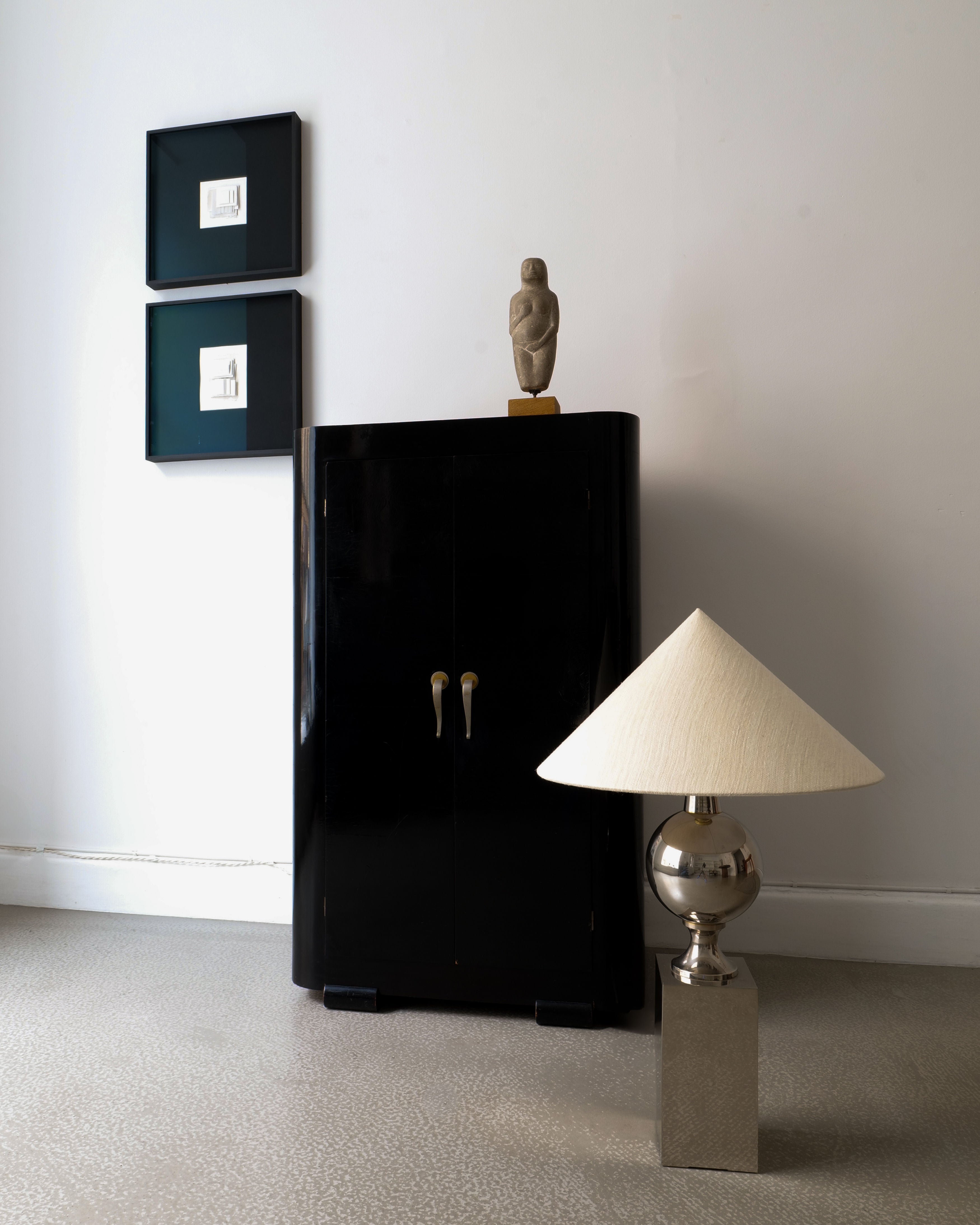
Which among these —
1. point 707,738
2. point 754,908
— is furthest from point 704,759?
point 754,908

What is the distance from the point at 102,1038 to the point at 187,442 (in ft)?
5.66

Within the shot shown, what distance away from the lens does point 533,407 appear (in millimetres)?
2158

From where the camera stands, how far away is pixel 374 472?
215 cm

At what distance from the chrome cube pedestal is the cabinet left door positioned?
0.73m

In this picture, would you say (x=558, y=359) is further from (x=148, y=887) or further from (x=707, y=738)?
(x=148, y=887)

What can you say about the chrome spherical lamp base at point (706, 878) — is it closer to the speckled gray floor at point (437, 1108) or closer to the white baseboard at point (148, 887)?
the speckled gray floor at point (437, 1108)

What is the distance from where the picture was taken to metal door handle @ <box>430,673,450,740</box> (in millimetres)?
2096

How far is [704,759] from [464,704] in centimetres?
91

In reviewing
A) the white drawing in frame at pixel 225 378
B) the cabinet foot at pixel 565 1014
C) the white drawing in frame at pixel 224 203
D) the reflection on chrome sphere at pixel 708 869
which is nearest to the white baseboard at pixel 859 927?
the cabinet foot at pixel 565 1014

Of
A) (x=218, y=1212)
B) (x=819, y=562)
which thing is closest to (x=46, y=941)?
(x=218, y=1212)

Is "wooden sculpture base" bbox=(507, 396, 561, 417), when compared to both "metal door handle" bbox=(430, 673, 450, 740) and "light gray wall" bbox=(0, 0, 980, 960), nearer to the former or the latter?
"light gray wall" bbox=(0, 0, 980, 960)

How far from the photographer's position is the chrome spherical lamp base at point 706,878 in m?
1.48

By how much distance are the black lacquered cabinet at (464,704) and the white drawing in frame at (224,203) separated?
109 centimetres

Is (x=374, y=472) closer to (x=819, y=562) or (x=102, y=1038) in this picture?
(x=819, y=562)
